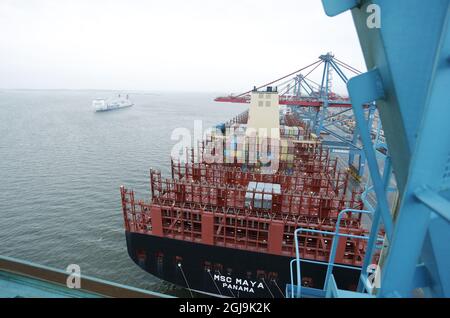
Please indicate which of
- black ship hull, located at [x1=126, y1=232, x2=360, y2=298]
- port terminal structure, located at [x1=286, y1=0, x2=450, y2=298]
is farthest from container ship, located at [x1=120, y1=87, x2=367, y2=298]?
port terminal structure, located at [x1=286, y1=0, x2=450, y2=298]

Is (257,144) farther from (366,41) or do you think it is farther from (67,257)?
(366,41)

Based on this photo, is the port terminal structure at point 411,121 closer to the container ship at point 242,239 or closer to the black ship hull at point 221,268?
the container ship at point 242,239

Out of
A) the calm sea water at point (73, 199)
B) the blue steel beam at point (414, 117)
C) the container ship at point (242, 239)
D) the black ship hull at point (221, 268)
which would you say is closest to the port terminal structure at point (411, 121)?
the blue steel beam at point (414, 117)

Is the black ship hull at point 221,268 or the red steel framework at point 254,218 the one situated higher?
the red steel framework at point 254,218

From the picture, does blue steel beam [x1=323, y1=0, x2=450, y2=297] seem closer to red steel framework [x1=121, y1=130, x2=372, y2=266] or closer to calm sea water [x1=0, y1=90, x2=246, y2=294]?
red steel framework [x1=121, y1=130, x2=372, y2=266]

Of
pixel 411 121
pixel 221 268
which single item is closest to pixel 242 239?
pixel 221 268

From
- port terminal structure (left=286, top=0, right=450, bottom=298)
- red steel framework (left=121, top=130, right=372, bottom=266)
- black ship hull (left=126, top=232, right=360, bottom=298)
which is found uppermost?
port terminal structure (left=286, top=0, right=450, bottom=298)
